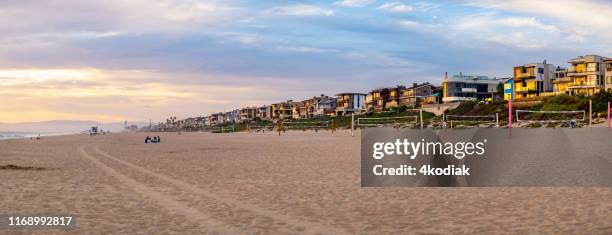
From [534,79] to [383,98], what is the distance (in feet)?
153

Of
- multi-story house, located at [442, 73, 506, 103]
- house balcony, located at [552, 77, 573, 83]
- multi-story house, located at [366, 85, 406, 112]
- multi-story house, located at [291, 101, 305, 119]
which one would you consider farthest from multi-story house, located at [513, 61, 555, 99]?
multi-story house, located at [291, 101, 305, 119]

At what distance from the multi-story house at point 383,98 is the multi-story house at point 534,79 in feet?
123

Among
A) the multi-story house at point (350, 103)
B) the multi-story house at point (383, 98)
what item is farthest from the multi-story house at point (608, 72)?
the multi-story house at point (350, 103)

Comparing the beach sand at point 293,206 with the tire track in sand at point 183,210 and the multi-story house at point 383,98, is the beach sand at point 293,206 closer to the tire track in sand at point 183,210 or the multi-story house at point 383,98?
the tire track in sand at point 183,210

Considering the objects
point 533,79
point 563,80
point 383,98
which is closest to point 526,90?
point 533,79

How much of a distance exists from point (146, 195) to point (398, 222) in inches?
197

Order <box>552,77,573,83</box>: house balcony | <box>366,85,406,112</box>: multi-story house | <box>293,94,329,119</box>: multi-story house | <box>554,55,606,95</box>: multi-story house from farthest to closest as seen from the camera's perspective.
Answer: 1. <box>293,94,329,119</box>: multi-story house
2. <box>366,85,406,112</box>: multi-story house
3. <box>552,77,573,83</box>: house balcony
4. <box>554,55,606,95</box>: multi-story house

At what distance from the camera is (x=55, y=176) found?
13.9m

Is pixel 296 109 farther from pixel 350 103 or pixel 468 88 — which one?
pixel 468 88

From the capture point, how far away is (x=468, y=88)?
116250mm

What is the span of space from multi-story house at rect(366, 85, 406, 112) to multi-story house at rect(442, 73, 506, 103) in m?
17.9

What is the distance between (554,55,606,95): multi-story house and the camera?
87.8 m

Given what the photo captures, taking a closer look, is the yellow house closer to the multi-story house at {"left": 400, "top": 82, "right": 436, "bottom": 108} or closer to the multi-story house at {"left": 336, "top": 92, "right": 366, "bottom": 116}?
the multi-story house at {"left": 400, "top": 82, "right": 436, "bottom": 108}

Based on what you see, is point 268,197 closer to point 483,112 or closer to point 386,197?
point 386,197
